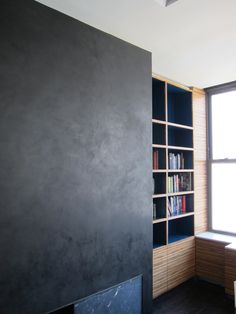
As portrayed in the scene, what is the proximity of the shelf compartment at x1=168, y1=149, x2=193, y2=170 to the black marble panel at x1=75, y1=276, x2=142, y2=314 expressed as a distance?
1665 mm

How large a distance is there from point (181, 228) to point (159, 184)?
962mm

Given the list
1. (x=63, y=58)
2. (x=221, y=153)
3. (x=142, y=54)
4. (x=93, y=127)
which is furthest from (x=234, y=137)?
(x=63, y=58)

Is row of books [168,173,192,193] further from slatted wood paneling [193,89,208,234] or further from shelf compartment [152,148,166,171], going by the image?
shelf compartment [152,148,166,171]

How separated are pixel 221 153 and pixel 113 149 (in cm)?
232

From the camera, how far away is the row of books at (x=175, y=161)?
3488 mm

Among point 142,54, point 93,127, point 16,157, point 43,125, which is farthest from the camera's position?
point 142,54

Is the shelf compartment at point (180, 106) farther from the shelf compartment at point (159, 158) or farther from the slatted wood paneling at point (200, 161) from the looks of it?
the shelf compartment at point (159, 158)

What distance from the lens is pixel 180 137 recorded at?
3867 millimetres

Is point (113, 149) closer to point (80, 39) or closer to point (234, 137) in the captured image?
point (80, 39)

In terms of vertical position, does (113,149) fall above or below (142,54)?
below

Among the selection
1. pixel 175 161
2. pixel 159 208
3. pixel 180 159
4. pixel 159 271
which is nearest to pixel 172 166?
pixel 175 161

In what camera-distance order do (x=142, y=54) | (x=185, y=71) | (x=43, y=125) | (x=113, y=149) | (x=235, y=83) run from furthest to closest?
(x=235, y=83)
(x=185, y=71)
(x=142, y=54)
(x=113, y=149)
(x=43, y=125)

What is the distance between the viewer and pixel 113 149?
2.16 meters

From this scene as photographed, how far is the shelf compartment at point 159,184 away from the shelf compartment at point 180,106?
1013 mm
